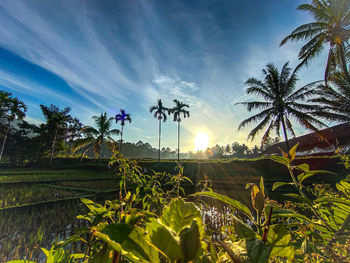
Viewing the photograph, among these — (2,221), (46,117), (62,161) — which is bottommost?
(2,221)

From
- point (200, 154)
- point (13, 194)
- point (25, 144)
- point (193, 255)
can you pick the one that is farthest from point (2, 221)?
point (200, 154)

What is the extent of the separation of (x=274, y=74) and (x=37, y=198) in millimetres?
16779

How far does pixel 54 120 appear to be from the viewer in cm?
2697

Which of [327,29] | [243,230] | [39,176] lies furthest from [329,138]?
[39,176]

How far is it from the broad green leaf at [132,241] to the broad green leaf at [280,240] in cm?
19

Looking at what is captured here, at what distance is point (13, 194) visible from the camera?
8266 mm

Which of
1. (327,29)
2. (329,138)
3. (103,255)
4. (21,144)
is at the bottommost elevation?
(103,255)

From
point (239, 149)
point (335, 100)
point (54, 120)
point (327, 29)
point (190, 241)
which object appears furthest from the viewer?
point (239, 149)

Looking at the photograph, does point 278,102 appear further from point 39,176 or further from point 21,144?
point 21,144

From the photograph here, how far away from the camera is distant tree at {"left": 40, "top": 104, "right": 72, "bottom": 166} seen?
26.9 m

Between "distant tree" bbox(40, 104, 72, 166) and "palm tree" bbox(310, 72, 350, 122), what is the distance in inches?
1258

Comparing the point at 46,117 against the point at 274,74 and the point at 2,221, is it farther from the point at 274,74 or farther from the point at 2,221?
the point at 274,74

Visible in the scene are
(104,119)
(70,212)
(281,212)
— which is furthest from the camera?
(104,119)

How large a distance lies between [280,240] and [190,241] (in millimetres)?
159
